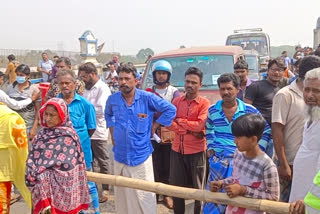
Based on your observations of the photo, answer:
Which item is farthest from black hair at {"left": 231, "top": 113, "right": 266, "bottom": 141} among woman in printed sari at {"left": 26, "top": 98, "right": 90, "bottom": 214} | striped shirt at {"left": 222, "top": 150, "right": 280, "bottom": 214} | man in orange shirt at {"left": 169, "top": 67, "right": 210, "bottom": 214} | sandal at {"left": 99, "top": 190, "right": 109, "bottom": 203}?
sandal at {"left": 99, "top": 190, "right": 109, "bottom": 203}

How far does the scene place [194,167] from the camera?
363 centimetres

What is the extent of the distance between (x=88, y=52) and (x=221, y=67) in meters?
13.0

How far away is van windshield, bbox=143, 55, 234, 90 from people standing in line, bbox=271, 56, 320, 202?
8.72 ft

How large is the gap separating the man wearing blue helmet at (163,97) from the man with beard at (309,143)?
2105 mm

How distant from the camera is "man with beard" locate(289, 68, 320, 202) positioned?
213 cm

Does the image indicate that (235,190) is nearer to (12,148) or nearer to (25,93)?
(12,148)

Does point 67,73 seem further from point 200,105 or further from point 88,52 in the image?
point 88,52

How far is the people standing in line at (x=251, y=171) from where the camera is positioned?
228 cm

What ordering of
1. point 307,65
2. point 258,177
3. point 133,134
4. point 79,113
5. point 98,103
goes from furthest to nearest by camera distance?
point 98,103
point 79,113
point 133,134
point 307,65
point 258,177

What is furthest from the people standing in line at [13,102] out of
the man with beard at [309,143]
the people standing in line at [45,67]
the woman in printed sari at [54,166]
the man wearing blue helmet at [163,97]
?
the people standing in line at [45,67]

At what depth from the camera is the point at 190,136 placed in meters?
3.61

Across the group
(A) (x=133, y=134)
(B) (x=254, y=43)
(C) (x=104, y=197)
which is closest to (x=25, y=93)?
(C) (x=104, y=197)

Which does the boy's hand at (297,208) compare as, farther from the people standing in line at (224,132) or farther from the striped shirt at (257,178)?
the people standing in line at (224,132)

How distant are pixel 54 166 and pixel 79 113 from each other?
946 mm
